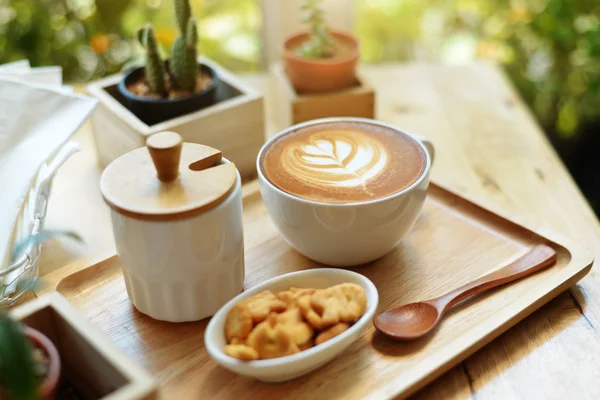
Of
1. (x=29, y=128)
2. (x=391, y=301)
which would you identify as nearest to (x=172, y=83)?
(x=29, y=128)

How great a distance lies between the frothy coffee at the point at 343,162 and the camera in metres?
0.84

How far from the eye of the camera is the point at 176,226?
2.34 ft

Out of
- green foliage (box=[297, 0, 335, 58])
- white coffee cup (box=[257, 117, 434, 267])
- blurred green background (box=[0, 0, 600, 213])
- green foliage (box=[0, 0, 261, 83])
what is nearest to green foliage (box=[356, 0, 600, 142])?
blurred green background (box=[0, 0, 600, 213])

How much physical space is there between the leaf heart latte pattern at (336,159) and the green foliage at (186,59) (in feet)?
0.80

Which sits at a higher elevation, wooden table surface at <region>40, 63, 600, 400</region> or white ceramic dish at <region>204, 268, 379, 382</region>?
white ceramic dish at <region>204, 268, 379, 382</region>

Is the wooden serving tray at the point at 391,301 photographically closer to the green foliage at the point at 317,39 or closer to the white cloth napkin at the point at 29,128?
the white cloth napkin at the point at 29,128

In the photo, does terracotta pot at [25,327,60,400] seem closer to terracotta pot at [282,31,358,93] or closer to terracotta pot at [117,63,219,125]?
terracotta pot at [117,63,219,125]

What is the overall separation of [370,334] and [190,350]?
214mm

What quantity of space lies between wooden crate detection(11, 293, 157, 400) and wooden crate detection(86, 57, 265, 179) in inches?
14.5

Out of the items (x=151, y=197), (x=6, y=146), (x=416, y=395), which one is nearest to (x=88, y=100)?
(x=6, y=146)

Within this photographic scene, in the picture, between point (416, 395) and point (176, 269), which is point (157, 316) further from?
point (416, 395)

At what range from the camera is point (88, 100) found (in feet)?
3.16

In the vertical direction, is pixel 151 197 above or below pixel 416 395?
above

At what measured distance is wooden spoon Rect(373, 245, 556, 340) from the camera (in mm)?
789
